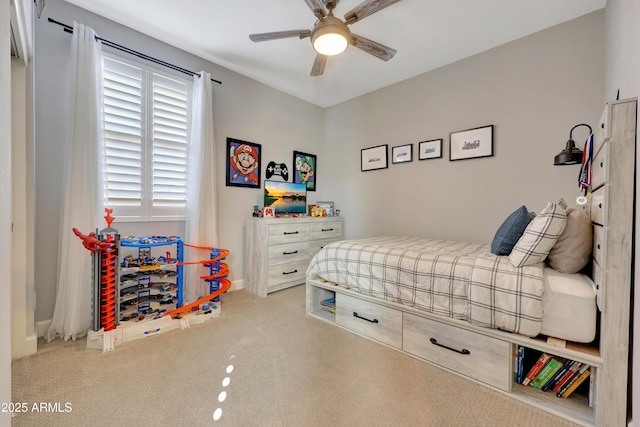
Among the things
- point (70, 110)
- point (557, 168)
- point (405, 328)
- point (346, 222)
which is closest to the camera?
point (405, 328)

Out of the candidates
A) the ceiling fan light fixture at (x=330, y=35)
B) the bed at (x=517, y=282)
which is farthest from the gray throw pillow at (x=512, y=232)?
the ceiling fan light fixture at (x=330, y=35)

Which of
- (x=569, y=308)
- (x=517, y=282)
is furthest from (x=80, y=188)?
(x=569, y=308)

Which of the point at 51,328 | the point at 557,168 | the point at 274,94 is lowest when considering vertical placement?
the point at 51,328

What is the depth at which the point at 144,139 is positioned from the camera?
2.68m

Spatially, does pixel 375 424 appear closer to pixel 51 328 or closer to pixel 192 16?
pixel 51 328

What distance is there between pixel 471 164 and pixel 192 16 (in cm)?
321

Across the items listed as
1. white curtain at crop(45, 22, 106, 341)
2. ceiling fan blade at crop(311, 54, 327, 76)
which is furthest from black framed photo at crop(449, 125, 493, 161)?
white curtain at crop(45, 22, 106, 341)

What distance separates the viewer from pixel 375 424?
134cm

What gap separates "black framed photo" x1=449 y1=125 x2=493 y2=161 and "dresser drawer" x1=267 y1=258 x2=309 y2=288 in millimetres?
2293

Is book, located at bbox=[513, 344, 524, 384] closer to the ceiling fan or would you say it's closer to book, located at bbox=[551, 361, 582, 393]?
book, located at bbox=[551, 361, 582, 393]

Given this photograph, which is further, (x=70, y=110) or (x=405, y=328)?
(x=70, y=110)

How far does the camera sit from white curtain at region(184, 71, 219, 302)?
2902 millimetres

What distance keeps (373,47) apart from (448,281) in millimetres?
1975

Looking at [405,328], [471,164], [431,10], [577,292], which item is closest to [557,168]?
[471,164]
